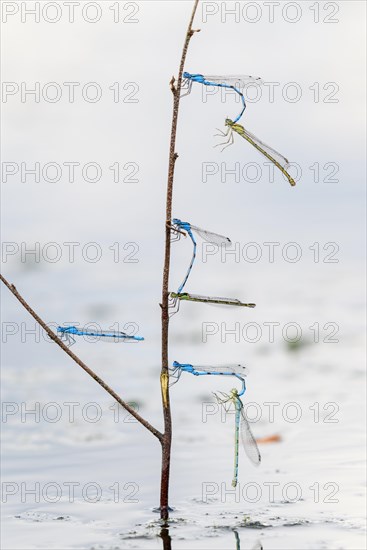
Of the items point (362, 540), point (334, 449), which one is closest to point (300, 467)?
point (334, 449)

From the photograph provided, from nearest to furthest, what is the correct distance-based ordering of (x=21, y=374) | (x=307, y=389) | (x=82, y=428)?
(x=82, y=428), (x=307, y=389), (x=21, y=374)

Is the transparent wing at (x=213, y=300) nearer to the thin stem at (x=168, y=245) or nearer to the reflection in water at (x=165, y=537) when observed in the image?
the thin stem at (x=168, y=245)

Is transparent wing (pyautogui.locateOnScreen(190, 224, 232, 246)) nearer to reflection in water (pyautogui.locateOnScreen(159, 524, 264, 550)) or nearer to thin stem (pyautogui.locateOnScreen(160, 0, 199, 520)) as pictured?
thin stem (pyautogui.locateOnScreen(160, 0, 199, 520))

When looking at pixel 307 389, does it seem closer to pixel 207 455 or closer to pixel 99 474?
pixel 207 455

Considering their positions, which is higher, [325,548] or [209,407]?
[209,407]

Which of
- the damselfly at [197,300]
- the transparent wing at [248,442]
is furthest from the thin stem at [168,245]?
the transparent wing at [248,442]

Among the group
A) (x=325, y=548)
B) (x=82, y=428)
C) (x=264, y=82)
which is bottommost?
(x=325, y=548)

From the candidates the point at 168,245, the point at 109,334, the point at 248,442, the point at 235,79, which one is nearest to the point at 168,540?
the point at 248,442
